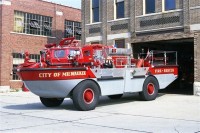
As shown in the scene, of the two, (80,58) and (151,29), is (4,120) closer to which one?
(80,58)

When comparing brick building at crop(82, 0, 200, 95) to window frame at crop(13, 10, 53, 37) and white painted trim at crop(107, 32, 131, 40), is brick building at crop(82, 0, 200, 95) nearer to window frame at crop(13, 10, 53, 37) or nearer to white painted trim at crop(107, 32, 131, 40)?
white painted trim at crop(107, 32, 131, 40)

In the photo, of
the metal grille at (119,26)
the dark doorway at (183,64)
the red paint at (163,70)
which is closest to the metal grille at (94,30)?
the metal grille at (119,26)

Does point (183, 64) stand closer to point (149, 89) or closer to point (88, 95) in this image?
point (149, 89)

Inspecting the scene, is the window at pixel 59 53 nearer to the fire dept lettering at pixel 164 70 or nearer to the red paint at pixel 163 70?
the red paint at pixel 163 70

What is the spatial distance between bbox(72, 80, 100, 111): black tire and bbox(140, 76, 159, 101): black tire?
115 inches

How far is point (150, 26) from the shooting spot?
62.6 ft

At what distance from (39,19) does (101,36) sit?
11.8 meters

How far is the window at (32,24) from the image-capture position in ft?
98.2

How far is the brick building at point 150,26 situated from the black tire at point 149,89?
3157 mm

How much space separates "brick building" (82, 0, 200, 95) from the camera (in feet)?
56.6

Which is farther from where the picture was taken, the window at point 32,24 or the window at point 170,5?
the window at point 32,24

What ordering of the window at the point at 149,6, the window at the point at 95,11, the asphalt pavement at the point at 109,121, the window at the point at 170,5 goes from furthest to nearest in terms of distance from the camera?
the window at the point at 95,11 → the window at the point at 149,6 → the window at the point at 170,5 → the asphalt pavement at the point at 109,121

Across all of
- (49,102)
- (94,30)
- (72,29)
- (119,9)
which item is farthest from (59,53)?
(72,29)

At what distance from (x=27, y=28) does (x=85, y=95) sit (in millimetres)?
20336
